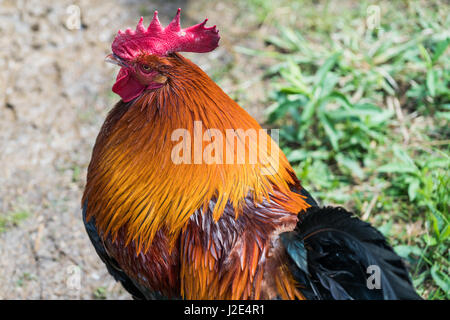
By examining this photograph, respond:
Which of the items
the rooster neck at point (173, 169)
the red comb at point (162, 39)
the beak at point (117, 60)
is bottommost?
the rooster neck at point (173, 169)

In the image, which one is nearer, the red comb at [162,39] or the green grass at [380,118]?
the red comb at [162,39]

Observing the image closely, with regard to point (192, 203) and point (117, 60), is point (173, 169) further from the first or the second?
point (117, 60)

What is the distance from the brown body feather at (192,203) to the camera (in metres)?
1.90

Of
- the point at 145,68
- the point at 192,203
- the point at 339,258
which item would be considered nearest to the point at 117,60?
the point at 145,68

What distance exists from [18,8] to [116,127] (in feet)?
11.2

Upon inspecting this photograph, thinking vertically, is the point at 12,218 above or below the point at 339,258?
above

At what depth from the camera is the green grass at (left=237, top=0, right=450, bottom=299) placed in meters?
3.04

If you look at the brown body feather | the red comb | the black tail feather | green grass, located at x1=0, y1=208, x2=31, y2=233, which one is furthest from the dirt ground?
the red comb

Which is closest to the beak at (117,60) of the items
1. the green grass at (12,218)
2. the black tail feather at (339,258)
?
the black tail feather at (339,258)

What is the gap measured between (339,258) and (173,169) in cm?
84

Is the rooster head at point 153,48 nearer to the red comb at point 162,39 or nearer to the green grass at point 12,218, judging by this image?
the red comb at point 162,39

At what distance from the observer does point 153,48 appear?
2.01 meters

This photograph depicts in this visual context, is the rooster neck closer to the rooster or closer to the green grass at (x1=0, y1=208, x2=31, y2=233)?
the rooster

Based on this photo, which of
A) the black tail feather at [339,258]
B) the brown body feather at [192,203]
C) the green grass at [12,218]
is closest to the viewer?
the black tail feather at [339,258]
